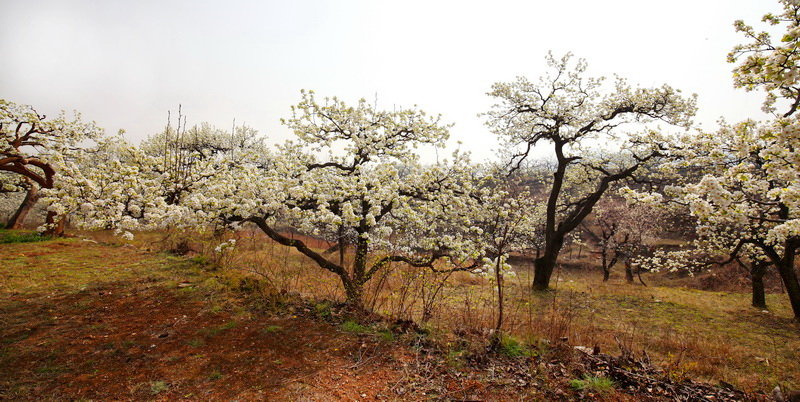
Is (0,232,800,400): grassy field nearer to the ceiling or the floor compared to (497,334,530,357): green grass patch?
nearer to the floor

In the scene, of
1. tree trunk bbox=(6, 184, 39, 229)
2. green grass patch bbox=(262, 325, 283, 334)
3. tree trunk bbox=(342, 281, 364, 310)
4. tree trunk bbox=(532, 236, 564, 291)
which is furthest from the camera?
tree trunk bbox=(6, 184, 39, 229)

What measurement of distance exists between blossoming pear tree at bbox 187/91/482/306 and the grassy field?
4.00 feet

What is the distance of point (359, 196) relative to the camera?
8945 mm

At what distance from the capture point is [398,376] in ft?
17.4

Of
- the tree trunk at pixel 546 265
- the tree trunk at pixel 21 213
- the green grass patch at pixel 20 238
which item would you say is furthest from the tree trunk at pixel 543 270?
the tree trunk at pixel 21 213

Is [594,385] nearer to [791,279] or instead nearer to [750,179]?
[750,179]

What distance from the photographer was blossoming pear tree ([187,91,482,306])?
815cm

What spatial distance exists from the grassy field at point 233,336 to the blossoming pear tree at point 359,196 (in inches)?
48.0

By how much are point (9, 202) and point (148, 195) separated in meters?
48.9

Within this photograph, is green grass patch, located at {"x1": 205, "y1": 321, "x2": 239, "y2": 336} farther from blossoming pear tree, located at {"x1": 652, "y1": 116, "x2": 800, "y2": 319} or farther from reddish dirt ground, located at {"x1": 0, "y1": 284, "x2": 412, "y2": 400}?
blossoming pear tree, located at {"x1": 652, "y1": 116, "x2": 800, "y2": 319}

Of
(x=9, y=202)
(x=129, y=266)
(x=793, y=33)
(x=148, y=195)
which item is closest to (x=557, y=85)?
(x=793, y=33)

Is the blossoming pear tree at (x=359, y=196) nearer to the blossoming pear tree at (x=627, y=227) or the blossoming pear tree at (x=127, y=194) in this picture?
the blossoming pear tree at (x=127, y=194)

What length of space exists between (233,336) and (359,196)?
4.41 meters

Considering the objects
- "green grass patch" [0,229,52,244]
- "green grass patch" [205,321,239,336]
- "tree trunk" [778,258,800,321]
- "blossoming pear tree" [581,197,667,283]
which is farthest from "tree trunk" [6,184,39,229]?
"blossoming pear tree" [581,197,667,283]
